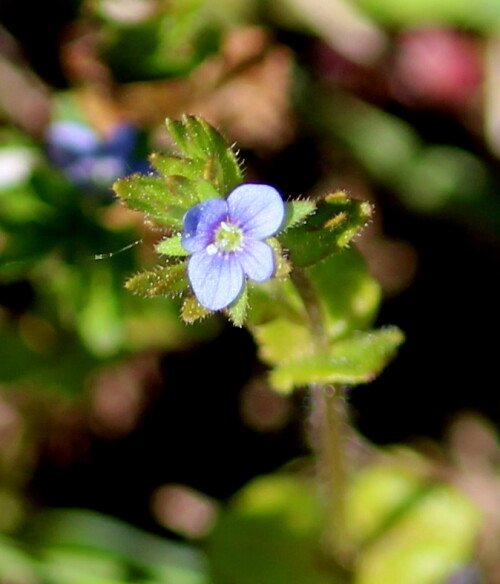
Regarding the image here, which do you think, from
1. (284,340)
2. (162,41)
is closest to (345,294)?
(284,340)

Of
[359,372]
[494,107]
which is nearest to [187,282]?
[359,372]

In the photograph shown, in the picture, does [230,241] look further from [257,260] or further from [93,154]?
[93,154]

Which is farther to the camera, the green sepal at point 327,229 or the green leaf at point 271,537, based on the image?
the green leaf at point 271,537

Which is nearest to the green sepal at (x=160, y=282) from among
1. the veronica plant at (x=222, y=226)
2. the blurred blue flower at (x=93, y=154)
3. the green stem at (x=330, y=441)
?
the veronica plant at (x=222, y=226)

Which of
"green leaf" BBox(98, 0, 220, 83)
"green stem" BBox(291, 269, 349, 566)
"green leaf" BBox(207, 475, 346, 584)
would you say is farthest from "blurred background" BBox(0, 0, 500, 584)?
"green stem" BBox(291, 269, 349, 566)

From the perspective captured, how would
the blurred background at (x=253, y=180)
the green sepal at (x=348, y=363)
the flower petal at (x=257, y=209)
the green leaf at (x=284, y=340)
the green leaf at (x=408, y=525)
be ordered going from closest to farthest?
1. the flower petal at (x=257, y=209)
2. the green sepal at (x=348, y=363)
3. the green leaf at (x=284, y=340)
4. the green leaf at (x=408, y=525)
5. the blurred background at (x=253, y=180)

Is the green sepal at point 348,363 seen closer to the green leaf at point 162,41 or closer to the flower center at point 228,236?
the flower center at point 228,236

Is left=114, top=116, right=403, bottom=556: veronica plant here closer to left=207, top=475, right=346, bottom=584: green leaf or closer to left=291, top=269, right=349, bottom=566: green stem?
left=291, top=269, right=349, bottom=566: green stem
